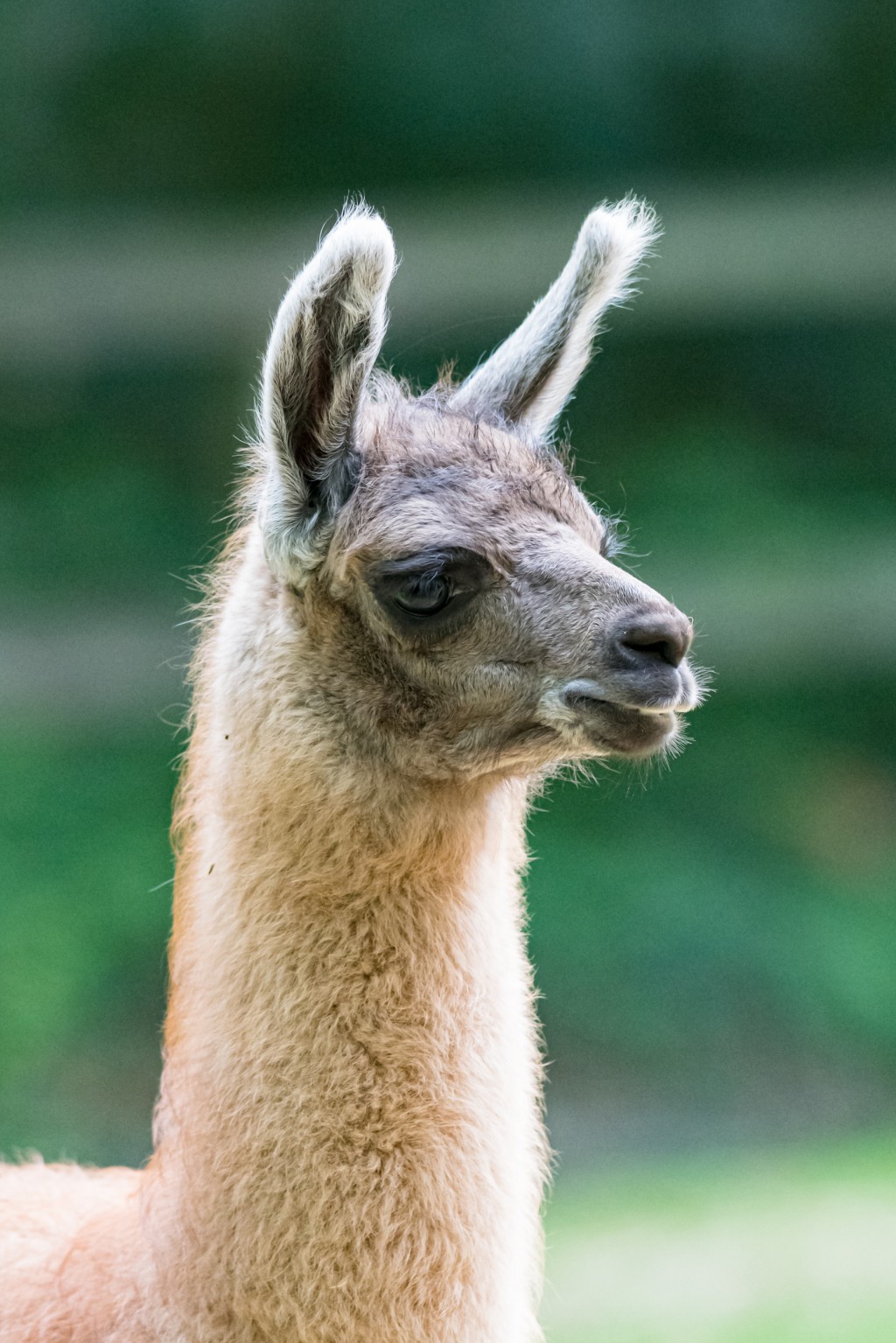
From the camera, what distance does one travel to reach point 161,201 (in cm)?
582

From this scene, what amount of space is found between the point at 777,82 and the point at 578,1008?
3651 mm

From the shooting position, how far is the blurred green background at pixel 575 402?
5.05 meters

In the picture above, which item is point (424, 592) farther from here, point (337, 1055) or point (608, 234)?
point (608, 234)

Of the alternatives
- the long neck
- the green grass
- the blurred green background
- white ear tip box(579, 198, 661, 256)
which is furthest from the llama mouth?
the blurred green background

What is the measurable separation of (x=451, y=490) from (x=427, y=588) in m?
0.15

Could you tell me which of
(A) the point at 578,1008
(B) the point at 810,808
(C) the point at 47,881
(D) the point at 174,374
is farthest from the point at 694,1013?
(D) the point at 174,374

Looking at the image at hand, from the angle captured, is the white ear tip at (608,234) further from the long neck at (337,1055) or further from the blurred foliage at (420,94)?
the blurred foliage at (420,94)

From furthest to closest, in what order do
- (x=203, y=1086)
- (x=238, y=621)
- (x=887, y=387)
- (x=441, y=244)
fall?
(x=887, y=387)
(x=441, y=244)
(x=238, y=621)
(x=203, y=1086)

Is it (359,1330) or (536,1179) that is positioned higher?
(536,1179)

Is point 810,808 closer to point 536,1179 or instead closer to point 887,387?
point 887,387

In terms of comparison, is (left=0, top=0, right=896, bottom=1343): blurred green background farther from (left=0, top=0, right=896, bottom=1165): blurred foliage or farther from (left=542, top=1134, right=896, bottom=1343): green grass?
(left=542, top=1134, right=896, bottom=1343): green grass

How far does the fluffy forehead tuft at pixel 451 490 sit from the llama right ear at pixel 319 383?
0.05m

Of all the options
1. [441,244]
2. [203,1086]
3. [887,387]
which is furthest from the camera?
[887,387]

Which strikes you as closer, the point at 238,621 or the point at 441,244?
the point at 238,621
